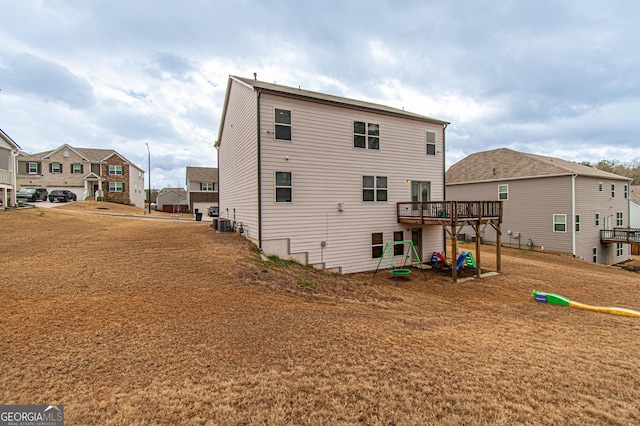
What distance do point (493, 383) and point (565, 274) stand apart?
14.1m

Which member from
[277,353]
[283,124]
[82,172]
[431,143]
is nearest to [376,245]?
[431,143]

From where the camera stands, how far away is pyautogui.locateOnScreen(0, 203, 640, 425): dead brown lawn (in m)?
2.87

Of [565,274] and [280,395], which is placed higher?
[280,395]

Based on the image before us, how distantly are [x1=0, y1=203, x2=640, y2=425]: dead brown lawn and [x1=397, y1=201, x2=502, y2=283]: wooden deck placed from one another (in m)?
4.17

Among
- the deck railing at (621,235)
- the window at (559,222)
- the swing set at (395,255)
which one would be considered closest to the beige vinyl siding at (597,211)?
the deck railing at (621,235)

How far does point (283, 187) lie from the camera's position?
459 inches

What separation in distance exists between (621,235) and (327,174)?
26.7m

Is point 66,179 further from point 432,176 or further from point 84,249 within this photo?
point 432,176

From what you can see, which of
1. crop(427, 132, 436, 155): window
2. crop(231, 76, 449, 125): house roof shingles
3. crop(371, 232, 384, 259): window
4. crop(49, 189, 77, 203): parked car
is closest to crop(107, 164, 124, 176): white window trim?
crop(49, 189, 77, 203): parked car

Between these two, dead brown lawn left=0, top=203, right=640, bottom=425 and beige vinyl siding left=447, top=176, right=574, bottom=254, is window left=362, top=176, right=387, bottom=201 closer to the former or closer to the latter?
dead brown lawn left=0, top=203, right=640, bottom=425

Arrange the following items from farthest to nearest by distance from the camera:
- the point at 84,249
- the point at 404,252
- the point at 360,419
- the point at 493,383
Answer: the point at 404,252 → the point at 84,249 → the point at 493,383 → the point at 360,419

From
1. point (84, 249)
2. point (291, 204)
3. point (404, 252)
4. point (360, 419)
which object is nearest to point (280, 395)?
point (360, 419)

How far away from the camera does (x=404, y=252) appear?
48.0ft

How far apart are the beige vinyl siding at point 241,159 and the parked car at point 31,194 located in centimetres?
2214
